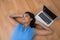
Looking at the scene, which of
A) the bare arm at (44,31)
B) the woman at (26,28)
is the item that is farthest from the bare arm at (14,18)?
the bare arm at (44,31)

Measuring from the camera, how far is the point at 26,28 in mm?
1688

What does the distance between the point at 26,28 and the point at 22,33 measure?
87 mm

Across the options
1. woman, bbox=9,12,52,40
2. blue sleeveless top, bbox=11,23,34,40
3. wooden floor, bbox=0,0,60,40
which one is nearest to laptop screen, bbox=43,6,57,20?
wooden floor, bbox=0,0,60,40

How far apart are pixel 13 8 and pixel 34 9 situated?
0.28m

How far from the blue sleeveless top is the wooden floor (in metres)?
0.08

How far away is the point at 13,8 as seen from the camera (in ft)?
6.20

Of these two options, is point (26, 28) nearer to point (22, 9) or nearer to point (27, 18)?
point (27, 18)

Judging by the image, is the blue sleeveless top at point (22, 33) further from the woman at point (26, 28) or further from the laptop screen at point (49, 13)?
the laptop screen at point (49, 13)

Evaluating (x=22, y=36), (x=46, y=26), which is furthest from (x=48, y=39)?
(x=22, y=36)

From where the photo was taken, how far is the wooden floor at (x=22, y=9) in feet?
5.62

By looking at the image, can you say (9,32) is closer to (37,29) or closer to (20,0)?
(37,29)

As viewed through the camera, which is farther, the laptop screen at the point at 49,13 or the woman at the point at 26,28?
the laptop screen at the point at 49,13

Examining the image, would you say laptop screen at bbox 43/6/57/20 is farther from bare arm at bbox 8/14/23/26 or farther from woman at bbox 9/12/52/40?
bare arm at bbox 8/14/23/26

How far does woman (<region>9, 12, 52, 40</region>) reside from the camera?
1636mm
